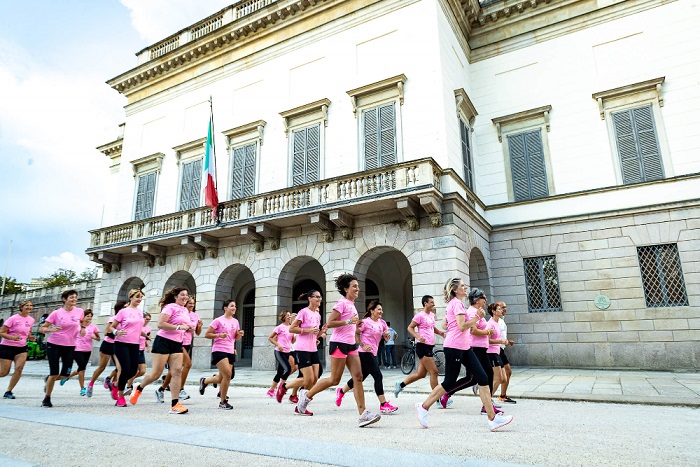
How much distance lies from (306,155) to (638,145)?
1141 cm

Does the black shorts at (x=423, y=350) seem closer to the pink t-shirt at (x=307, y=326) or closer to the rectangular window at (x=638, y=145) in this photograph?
the pink t-shirt at (x=307, y=326)

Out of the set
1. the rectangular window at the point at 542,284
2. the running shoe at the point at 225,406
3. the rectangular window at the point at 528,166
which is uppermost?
the rectangular window at the point at 528,166

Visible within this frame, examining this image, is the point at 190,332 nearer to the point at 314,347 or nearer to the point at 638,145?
the point at 314,347

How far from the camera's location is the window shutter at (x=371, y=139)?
1543 cm

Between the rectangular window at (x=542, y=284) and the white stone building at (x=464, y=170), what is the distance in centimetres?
6

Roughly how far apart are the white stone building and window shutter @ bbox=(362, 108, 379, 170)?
6 cm

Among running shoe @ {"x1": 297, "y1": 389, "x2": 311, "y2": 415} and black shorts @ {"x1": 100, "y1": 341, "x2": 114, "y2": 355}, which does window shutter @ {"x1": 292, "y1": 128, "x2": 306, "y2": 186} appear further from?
running shoe @ {"x1": 297, "y1": 389, "x2": 311, "y2": 415}

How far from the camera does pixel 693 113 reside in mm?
14039

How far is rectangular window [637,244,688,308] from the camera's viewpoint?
13359 millimetres

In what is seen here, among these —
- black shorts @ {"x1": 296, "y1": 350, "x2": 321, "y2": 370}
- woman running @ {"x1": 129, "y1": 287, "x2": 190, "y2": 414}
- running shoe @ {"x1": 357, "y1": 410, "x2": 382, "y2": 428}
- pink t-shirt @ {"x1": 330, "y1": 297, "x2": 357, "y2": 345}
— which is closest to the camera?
running shoe @ {"x1": 357, "y1": 410, "x2": 382, "y2": 428}

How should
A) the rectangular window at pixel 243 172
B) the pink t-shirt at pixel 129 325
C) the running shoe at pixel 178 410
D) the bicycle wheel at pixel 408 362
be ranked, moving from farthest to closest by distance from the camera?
1. the rectangular window at pixel 243 172
2. the bicycle wheel at pixel 408 362
3. the pink t-shirt at pixel 129 325
4. the running shoe at pixel 178 410

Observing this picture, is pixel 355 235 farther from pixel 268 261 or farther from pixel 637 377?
pixel 637 377

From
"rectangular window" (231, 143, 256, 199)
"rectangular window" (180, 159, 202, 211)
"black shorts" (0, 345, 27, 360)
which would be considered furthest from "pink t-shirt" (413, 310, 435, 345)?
"rectangular window" (180, 159, 202, 211)

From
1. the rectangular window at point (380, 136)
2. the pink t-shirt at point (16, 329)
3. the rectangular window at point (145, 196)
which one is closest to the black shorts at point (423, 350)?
the pink t-shirt at point (16, 329)
